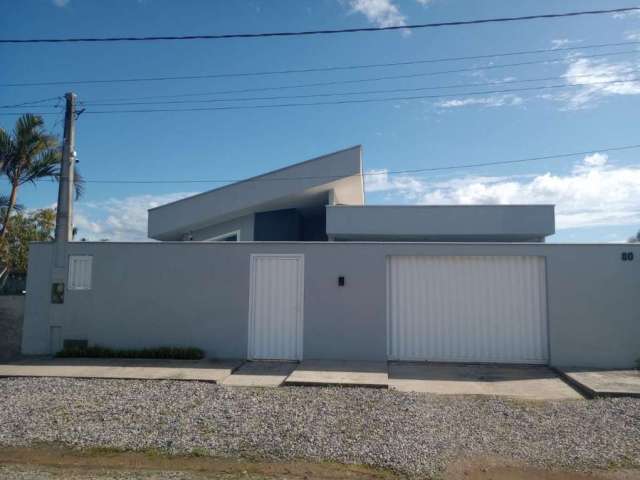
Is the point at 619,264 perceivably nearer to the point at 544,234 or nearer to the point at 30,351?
the point at 544,234

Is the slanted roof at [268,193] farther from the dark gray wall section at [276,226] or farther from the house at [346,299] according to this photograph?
the house at [346,299]

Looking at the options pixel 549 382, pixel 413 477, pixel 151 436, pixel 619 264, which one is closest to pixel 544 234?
pixel 619 264

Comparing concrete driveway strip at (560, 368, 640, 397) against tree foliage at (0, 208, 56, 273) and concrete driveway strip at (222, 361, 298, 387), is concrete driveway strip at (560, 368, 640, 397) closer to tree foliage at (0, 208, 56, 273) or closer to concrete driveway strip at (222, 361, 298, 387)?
concrete driveway strip at (222, 361, 298, 387)

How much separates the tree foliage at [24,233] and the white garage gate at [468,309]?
790 inches

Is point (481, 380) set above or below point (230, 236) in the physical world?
below

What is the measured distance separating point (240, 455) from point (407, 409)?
8.02 feet

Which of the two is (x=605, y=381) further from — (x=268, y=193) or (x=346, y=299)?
(x=268, y=193)

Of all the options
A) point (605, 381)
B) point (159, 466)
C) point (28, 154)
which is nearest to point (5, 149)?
point (28, 154)

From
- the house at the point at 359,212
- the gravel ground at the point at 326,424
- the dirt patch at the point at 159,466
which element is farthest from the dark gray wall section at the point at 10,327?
the dirt patch at the point at 159,466

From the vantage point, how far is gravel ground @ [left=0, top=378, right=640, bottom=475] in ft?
16.7

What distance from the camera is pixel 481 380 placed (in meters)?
8.22

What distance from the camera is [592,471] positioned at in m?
4.69

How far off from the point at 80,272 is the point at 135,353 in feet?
7.34

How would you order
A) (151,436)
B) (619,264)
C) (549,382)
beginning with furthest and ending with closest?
(619,264)
(549,382)
(151,436)
